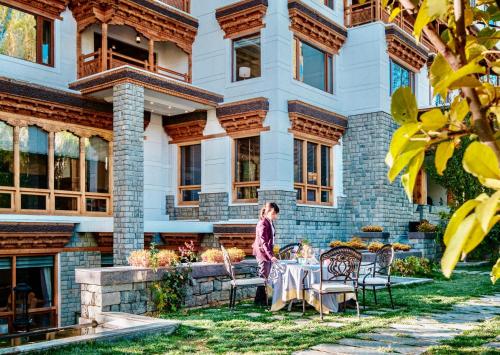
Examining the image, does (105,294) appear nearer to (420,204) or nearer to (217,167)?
(217,167)

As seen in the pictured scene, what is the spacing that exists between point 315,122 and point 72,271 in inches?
300

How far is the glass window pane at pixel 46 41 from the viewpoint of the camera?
13695 mm

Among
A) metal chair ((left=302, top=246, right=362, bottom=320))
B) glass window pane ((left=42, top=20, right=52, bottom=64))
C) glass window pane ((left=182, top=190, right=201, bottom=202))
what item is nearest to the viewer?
metal chair ((left=302, top=246, right=362, bottom=320))

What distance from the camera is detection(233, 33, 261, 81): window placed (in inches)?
614

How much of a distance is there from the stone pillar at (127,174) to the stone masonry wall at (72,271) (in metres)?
1.41

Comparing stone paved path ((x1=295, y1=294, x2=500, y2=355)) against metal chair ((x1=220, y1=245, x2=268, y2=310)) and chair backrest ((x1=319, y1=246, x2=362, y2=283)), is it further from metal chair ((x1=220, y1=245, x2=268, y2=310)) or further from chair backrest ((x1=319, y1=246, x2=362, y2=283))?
metal chair ((x1=220, y1=245, x2=268, y2=310))

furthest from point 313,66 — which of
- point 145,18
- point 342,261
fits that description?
point 342,261

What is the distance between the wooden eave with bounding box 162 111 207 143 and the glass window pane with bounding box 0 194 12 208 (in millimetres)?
5687

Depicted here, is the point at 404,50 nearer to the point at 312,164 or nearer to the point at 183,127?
the point at 312,164

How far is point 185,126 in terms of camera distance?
16.8m

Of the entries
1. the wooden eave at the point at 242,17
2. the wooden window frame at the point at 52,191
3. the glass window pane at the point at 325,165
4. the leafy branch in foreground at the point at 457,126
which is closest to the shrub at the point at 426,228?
the glass window pane at the point at 325,165

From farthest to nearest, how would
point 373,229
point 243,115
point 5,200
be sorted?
1. point 373,229
2. point 243,115
3. point 5,200

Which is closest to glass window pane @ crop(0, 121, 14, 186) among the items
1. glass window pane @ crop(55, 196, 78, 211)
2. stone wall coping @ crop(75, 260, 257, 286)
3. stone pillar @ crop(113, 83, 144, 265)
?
glass window pane @ crop(55, 196, 78, 211)

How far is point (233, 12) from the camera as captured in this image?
15805mm
